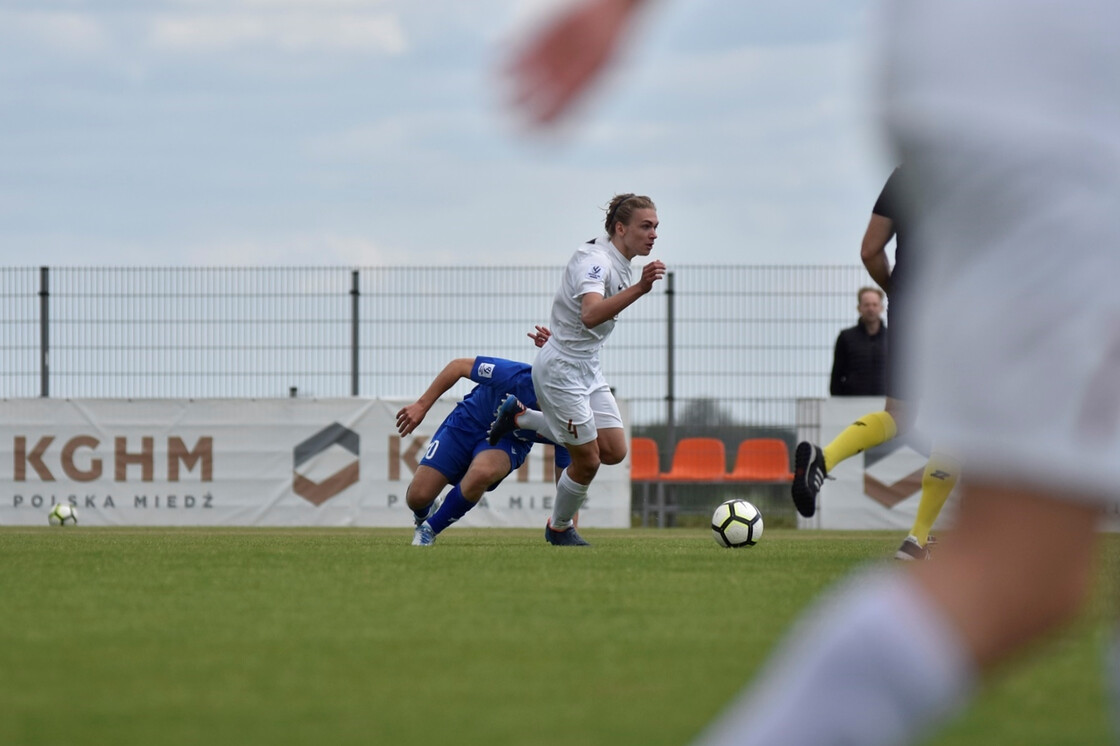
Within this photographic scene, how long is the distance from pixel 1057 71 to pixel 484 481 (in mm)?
8434

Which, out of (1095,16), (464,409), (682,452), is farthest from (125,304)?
(1095,16)

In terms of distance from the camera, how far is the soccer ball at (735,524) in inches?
383

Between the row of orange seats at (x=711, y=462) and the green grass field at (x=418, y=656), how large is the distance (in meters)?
10.7

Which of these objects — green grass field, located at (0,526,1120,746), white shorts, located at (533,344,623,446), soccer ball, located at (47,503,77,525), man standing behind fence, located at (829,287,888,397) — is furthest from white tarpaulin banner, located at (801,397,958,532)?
green grass field, located at (0,526,1120,746)

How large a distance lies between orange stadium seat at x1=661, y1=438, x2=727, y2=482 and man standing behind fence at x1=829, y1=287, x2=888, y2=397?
352cm

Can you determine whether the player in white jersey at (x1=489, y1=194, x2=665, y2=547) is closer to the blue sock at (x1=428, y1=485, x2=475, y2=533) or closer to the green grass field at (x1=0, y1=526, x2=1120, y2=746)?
the blue sock at (x1=428, y1=485, x2=475, y2=533)

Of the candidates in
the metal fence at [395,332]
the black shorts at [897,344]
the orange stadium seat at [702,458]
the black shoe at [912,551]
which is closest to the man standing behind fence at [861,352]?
the metal fence at [395,332]

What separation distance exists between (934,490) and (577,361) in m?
2.71

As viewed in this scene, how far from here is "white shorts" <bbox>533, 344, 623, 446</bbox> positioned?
9867 mm

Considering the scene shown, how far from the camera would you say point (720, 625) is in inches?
185

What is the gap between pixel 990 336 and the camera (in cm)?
181

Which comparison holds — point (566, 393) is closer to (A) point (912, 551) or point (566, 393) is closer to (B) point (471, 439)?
(B) point (471, 439)

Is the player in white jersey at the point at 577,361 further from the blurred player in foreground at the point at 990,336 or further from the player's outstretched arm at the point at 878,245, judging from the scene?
the blurred player in foreground at the point at 990,336

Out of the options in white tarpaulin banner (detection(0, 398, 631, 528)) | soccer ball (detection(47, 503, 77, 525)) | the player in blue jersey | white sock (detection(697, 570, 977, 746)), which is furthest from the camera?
white tarpaulin banner (detection(0, 398, 631, 528))
